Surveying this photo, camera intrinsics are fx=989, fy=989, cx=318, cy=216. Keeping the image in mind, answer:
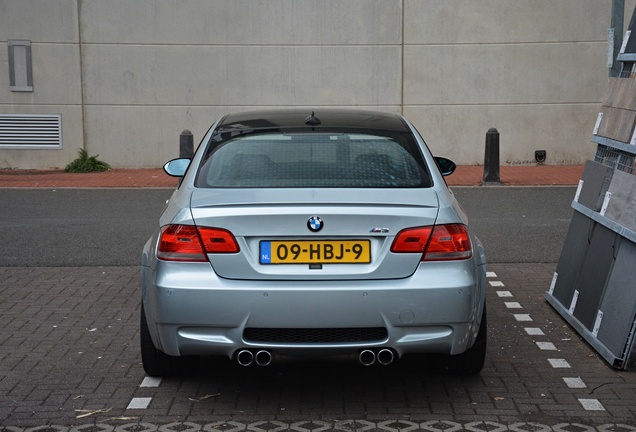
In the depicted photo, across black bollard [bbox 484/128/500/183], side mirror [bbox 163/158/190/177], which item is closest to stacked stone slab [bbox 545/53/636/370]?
side mirror [bbox 163/158/190/177]

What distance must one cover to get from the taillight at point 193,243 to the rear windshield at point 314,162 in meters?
0.46

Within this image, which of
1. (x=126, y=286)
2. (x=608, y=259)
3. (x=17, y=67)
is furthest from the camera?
(x=17, y=67)

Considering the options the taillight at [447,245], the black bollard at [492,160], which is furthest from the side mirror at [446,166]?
the black bollard at [492,160]

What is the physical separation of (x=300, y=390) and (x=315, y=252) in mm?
997

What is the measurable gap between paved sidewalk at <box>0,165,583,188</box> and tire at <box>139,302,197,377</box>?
10453 millimetres

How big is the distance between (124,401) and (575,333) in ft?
10.2

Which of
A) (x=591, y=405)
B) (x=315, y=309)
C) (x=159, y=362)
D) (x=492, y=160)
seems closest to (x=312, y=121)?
(x=315, y=309)

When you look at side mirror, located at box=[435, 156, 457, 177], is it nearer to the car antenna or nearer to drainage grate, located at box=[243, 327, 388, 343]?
the car antenna

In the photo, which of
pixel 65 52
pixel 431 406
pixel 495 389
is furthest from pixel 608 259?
pixel 65 52

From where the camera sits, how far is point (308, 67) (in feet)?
61.1

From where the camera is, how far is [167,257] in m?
4.96

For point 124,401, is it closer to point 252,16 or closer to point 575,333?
Result: point 575,333

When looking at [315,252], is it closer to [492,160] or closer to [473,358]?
[473,358]

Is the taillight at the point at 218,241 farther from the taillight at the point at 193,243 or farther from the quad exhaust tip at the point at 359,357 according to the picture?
the quad exhaust tip at the point at 359,357
